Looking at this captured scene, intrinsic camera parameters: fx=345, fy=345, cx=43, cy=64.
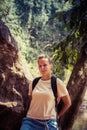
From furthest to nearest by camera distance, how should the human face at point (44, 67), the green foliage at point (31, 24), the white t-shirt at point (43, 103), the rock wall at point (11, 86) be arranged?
the green foliage at point (31, 24) → the rock wall at point (11, 86) → the human face at point (44, 67) → the white t-shirt at point (43, 103)

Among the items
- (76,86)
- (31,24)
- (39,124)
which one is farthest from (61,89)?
(31,24)

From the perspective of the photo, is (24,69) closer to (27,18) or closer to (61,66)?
(61,66)

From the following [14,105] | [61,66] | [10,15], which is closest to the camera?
[14,105]

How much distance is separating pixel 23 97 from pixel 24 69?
26.7 inches

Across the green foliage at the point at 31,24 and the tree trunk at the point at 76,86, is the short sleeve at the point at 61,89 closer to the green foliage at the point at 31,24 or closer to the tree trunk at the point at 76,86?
the tree trunk at the point at 76,86

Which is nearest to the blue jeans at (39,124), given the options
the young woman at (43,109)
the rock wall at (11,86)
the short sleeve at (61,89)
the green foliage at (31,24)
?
the young woman at (43,109)

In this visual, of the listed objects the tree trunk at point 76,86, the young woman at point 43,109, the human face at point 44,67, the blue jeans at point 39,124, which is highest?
the human face at point 44,67

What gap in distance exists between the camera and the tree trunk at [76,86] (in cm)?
680

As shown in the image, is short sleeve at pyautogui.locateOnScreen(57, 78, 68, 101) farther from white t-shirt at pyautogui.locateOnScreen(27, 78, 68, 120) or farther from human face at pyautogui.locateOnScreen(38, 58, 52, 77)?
human face at pyautogui.locateOnScreen(38, 58, 52, 77)

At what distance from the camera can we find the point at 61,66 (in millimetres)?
7984

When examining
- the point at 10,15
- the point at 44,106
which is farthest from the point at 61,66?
the point at 10,15

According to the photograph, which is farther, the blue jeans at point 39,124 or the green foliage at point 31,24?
the green foliage at point 31,24

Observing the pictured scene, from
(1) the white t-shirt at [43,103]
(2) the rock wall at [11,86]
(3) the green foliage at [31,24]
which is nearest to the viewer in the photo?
(1) the white t-shirt at [43,103]

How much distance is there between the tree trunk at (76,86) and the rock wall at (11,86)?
0.85 meters
